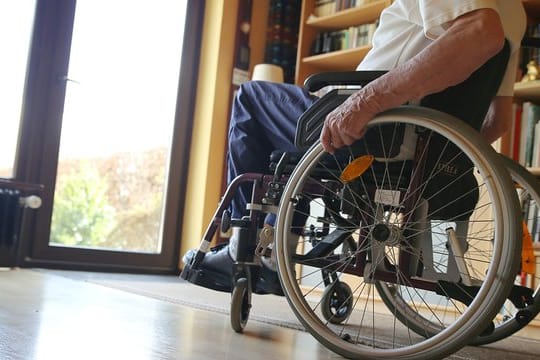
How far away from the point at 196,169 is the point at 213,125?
268 mm

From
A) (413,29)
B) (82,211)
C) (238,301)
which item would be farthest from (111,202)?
(413,29)

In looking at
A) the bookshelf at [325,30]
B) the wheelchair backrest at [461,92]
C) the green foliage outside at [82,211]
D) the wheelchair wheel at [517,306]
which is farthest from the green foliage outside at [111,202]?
the wheelchair backrest at [461,92]

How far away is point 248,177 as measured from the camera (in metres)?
1.37

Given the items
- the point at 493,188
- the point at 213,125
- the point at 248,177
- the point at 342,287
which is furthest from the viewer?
the point at 213,125

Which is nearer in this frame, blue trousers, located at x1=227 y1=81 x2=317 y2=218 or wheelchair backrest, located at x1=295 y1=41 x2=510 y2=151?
wheelchair backrest, located at x1=295 y1=41 x2=510 y2=151

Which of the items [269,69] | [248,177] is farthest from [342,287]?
[269,69]

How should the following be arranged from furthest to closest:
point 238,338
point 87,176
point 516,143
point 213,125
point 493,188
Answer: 1. point 213,125
2. point 87,176
3. point 516,143
4. point 238,338
5. point 493,188

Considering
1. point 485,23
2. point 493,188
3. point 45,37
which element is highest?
point 45,37

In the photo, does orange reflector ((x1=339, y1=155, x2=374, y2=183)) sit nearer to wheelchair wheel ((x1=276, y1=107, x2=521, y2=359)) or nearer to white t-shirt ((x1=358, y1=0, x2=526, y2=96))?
wheelchair wheel ((x1=276, y1=107, x2=521, y2=359))

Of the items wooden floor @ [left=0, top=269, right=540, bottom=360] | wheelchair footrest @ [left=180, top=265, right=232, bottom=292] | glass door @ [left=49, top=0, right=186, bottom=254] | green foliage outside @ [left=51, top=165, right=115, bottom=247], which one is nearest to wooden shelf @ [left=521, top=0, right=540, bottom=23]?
wooden floor @ [left=0, top=269, right=540, bottom=360]

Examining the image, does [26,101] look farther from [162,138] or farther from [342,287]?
[342,287]

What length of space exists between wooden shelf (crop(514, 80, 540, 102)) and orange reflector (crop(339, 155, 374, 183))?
146 cm

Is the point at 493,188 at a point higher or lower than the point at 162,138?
lower

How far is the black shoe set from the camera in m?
1.43
